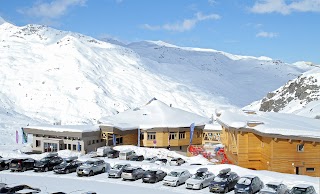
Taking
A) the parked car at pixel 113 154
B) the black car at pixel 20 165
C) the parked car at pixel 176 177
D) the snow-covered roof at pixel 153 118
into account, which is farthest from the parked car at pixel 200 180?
the snow-covered roof at pixel 153 118

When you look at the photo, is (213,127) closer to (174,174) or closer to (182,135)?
(182,135)

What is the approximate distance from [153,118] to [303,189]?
114 feet

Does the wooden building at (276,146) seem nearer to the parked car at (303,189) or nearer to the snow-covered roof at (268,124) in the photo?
the snow-covered roof at (268,124)

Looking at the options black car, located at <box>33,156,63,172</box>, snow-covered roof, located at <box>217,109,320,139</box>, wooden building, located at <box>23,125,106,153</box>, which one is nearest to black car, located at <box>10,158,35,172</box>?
black car, located at <box>33,156,63,172</box>

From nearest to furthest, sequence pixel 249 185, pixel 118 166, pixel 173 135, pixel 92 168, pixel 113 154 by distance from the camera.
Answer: pixel 249 185 → pixel 92 168 → pixel 118 166 → pixel 113 154 → pixel 173 135

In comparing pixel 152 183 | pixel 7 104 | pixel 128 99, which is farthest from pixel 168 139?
pixel 128 99

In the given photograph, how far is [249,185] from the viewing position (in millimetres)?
29578

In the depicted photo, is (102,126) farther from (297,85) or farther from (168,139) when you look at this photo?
(297,85)

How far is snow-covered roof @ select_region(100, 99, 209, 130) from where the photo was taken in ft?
191

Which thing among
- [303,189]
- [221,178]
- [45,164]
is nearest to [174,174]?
[221,178]

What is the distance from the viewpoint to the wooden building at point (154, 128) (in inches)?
2233

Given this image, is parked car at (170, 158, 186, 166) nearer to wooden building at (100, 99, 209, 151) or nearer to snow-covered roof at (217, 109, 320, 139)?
snow-covered roof at (217, 109, 320, 139)

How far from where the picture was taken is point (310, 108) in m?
89.3

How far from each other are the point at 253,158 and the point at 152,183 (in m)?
11.4
